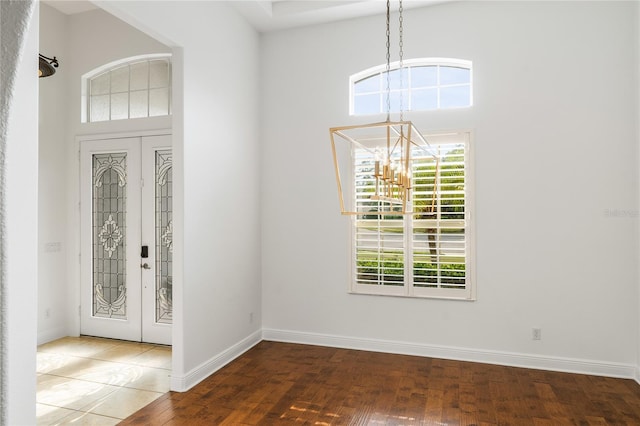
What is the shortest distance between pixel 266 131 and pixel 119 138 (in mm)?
1679

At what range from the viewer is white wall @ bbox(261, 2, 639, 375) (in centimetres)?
386

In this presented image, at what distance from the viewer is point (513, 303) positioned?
4133 millimetres

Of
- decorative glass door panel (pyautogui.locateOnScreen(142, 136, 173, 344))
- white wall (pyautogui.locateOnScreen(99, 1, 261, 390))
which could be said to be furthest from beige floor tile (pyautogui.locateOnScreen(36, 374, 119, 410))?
decorative glass door panel (pyautogui.locateOnScreen(142, 136, 173, 344))

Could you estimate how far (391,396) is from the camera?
11.3 feet

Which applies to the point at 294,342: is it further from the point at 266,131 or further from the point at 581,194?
the point at 581,194

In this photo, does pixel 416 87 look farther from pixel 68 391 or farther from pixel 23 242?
pixel 68 391

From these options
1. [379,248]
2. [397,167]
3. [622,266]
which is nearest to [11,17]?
[397,167]

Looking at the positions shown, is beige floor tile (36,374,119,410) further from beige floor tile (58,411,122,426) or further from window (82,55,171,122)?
window (82,55,171,122)

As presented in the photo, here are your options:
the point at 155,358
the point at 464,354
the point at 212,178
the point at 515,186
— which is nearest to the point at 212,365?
the point at 155,358

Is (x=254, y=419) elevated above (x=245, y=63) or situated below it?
below

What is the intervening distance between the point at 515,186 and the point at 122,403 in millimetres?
3974

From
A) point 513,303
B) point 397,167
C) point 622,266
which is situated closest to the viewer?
point 397,167

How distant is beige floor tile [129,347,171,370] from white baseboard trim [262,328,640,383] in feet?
3.71

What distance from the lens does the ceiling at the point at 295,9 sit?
434 cm
